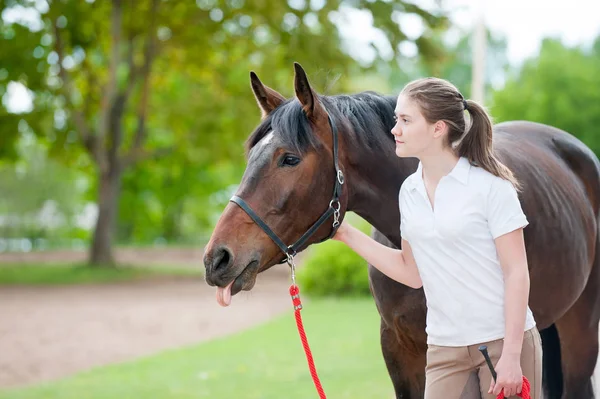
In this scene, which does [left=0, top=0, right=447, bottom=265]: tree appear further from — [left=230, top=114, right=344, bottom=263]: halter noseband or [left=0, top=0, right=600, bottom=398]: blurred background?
[left=230, top=114, right=344, bottom=263]: halter noseband

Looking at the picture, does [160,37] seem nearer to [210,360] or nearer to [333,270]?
[333,270]

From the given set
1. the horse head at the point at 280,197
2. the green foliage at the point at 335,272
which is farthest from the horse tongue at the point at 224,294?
→ the green foliage at the point at 335,272

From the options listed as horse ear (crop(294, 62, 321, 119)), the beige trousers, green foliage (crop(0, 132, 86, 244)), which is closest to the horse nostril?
horse ear (crop(294, 62, 321, 119))

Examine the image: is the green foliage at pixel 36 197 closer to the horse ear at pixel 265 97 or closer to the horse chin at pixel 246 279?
the horse ear at pixel 265 97

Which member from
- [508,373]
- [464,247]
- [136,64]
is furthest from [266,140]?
[136,64]

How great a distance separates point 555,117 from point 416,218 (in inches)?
1321

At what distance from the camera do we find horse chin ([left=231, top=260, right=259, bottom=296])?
2.49m

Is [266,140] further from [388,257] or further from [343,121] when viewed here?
[388,257]

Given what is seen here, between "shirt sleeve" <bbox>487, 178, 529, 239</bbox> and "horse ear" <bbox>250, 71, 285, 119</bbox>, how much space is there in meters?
0.97

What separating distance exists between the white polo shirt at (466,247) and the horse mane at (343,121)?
0.51 metres

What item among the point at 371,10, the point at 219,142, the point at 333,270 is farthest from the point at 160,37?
the point at 333,270

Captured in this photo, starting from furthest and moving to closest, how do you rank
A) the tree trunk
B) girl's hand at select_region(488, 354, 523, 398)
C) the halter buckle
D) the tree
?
the tree trunk < the tree < the halter buckle < girl's hand at select_region(488, 354, 523, 398)

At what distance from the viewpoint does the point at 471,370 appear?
237 cm

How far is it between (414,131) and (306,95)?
1.58 feet
